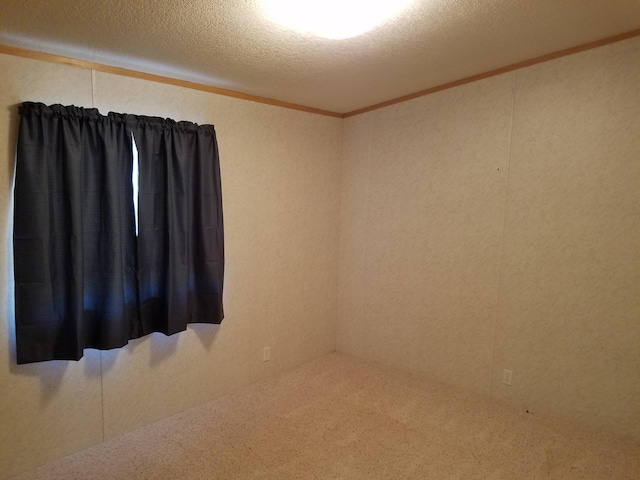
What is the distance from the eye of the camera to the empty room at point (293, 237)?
189cm

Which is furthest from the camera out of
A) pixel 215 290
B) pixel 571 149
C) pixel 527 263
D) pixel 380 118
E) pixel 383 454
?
pixel 380 118

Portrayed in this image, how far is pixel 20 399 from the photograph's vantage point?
6.41ft

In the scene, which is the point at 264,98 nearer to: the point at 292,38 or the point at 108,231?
the point at 292,38

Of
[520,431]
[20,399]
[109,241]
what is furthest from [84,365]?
[520,431]

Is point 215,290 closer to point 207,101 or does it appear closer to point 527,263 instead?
point 207,101

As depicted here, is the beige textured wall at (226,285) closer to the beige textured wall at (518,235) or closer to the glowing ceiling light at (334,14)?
the beige textured wall at (518,235)

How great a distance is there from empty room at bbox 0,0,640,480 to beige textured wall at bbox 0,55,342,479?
0.05ft

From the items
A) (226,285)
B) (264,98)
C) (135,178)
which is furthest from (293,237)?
(135,178)

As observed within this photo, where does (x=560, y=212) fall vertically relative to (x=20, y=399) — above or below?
above

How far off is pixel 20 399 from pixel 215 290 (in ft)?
3.93

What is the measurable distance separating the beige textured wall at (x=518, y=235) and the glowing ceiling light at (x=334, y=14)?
51.0 inches

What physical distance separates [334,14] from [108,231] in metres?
1.70

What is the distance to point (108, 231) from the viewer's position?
6.95ft

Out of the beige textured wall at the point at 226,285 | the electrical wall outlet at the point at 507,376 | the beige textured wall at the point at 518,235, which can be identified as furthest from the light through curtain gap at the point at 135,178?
the electrical wall outlet at the point at 507,376
